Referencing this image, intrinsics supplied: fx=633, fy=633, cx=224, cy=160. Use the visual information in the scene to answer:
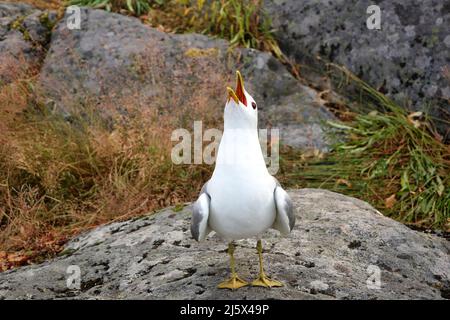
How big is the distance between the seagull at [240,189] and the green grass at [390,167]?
2.02 meters

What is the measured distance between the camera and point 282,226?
2.64 meters

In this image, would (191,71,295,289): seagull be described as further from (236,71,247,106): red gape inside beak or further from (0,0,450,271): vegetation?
(0,0,450,271): vegetation

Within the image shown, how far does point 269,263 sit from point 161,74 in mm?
2624

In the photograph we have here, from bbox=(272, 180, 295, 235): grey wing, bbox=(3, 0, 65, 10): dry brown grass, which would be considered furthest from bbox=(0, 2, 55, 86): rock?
bbox=(272, 180, 295, 235): grey wing

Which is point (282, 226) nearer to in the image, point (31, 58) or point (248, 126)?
point (248, 126)

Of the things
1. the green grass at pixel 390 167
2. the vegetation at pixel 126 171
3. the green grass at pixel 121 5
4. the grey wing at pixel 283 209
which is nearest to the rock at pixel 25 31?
the green grass at pixel 121 5

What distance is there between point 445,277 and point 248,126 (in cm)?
129

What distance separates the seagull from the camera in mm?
2457

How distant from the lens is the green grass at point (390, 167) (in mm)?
4367

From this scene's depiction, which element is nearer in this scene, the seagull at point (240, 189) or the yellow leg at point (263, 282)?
the seagull at point (240, 189)

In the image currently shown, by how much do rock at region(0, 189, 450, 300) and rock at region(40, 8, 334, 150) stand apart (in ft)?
4.88

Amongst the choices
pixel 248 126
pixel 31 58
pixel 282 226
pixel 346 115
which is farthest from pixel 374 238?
pixel 31 58

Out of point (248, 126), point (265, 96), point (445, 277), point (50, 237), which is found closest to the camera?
point (248, 126)

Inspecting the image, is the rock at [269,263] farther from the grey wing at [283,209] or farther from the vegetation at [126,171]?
the vegetation at [126,171]
